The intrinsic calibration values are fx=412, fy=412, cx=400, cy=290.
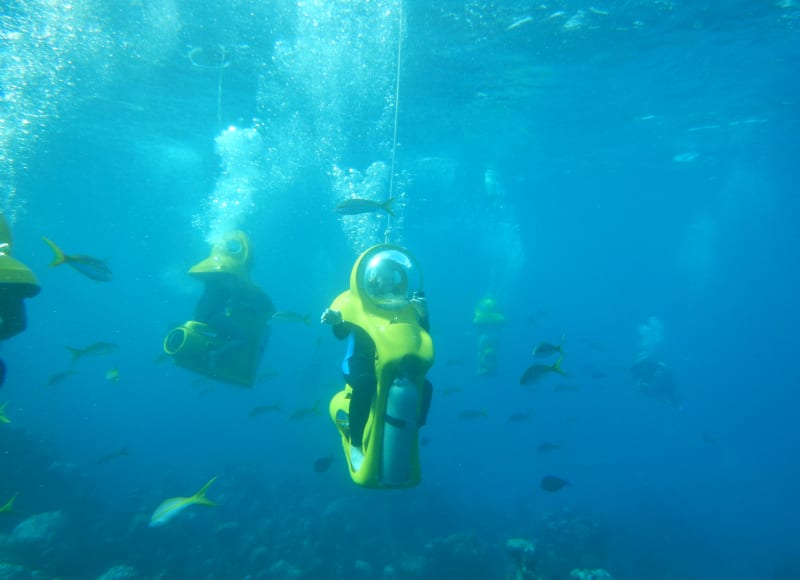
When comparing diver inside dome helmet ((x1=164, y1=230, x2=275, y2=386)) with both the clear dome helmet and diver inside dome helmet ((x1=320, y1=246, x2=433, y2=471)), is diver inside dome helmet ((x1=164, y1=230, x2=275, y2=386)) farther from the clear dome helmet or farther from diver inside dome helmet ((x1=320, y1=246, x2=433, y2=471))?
the clear dome helmet

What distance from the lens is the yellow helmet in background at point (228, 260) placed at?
603 cm

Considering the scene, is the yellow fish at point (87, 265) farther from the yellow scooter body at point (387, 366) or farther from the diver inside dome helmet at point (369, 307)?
the yellow scooter body at point (387, 366)

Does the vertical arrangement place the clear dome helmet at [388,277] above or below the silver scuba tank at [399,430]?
above

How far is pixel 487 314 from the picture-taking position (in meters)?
15.3

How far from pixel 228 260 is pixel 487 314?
35.4 feet

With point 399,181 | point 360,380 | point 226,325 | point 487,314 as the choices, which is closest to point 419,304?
point 360,380

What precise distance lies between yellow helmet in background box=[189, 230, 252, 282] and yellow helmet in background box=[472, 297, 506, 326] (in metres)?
10.0

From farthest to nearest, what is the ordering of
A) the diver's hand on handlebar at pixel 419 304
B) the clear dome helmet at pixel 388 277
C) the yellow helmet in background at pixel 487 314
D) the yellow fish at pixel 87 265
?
the yellow helmet in background at pixel 487 314 < the yellow fish at pixel 87 265 < the diver's hand on handlebar at pixel 419 304 < the clear dome helmet at pixel 388 277

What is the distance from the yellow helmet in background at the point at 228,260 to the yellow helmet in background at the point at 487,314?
10043 millimetres

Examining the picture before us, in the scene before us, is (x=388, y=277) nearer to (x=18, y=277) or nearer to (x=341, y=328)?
(x=341, y=328)

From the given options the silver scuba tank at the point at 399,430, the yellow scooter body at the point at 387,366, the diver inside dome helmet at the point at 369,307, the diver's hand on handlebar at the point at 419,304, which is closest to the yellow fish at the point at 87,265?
the diver inside dome helmet at the point at 369,307

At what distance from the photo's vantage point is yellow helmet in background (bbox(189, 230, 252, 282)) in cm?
603

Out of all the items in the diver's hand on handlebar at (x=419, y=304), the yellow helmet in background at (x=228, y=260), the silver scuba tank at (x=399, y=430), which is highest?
the yellow helmet in background at (x=228, y=260)

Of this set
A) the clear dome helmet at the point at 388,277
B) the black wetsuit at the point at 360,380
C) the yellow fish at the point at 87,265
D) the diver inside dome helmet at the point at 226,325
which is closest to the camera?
the black wetsuit at the point at 360,380
